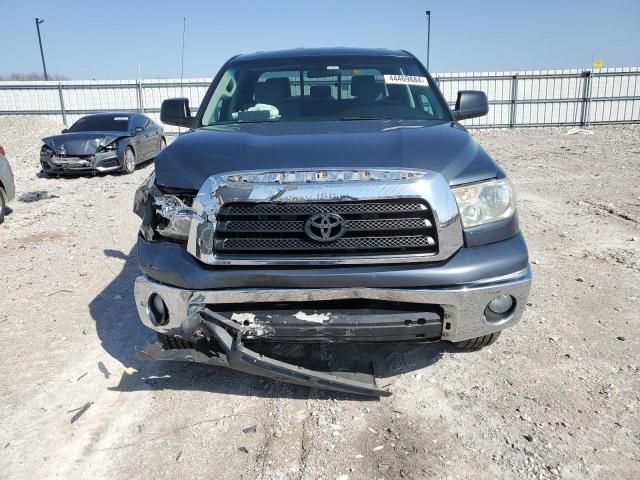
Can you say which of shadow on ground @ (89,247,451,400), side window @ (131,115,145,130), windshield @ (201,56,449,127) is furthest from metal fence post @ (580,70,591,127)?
shadow on ground @ (89,247,451,400)

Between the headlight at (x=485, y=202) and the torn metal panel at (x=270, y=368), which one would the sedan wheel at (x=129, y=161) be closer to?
the torn metal panel at (x=270, y=368)

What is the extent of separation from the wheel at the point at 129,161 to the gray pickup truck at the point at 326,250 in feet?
33.1

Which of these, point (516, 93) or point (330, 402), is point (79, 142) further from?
point (516, 93)

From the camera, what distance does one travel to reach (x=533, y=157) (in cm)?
1367

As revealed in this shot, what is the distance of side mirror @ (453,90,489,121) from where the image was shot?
430 cm

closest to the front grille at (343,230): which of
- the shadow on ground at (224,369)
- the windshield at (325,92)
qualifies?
the shadow on ground at (224,369)

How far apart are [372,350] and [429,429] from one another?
0.90 m

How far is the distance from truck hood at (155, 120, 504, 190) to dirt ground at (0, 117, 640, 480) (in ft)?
4.11

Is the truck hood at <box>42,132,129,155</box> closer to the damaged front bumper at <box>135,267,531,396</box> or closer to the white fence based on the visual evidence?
the damaged front bumper at <box>135,267,531,396</box>

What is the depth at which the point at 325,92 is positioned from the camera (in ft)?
13.1

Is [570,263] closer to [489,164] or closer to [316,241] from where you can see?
[489,164]

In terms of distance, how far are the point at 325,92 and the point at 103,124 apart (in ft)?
34.4

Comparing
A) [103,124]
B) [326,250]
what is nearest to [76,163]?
[103,124]

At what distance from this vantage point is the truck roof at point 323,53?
4.38 metres
